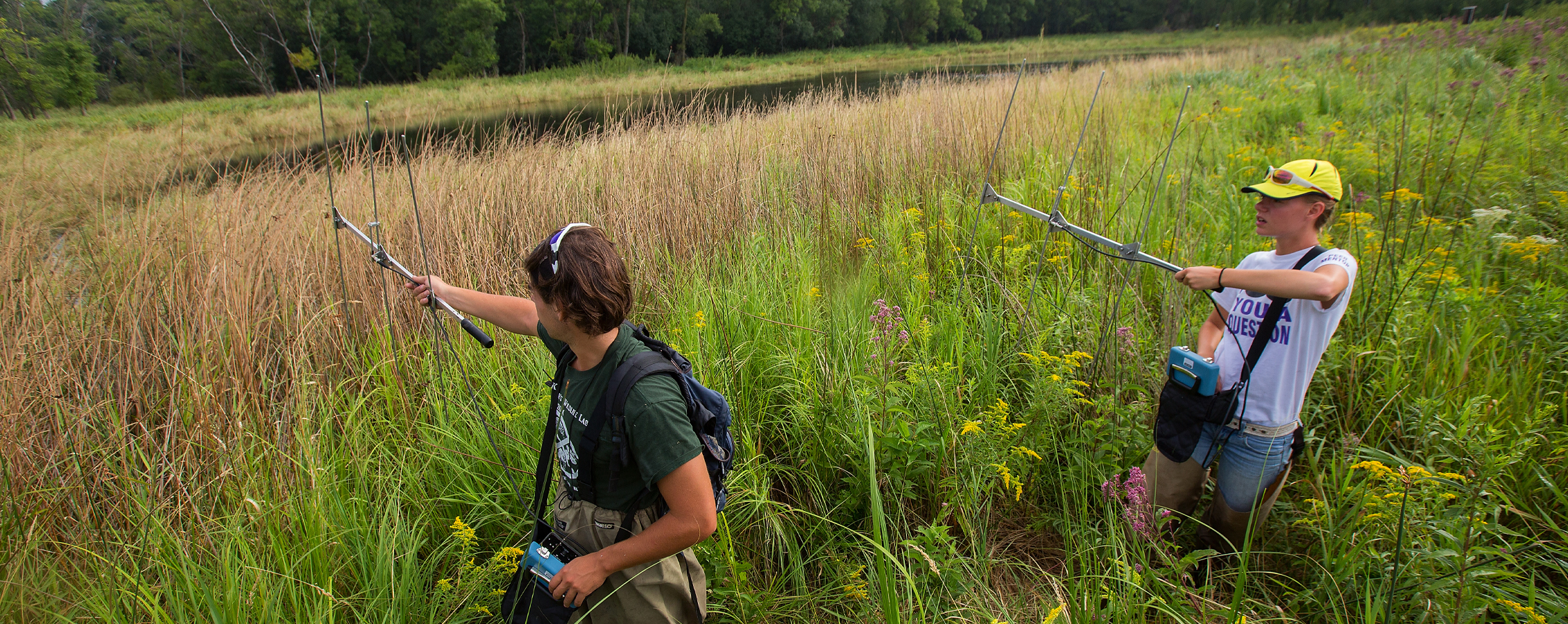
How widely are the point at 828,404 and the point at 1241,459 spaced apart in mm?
1349

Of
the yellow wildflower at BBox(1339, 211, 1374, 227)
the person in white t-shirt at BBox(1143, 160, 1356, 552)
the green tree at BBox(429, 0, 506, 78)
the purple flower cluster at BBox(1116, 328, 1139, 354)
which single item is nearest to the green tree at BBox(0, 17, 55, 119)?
the green tree at BBox(429, 0, 506, 78)

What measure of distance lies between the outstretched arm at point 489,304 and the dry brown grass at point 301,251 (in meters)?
0.89

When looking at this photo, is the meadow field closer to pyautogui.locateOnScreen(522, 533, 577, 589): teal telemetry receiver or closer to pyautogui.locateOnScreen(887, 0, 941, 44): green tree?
pyautogui.locateOnScreen(522, 533, 577, 589): teal telemetry receiver

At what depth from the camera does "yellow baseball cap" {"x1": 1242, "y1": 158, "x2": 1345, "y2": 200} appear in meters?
1.90

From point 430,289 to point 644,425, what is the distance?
1.04 m

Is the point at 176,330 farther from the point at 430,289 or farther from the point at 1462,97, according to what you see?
the point at 1462,97

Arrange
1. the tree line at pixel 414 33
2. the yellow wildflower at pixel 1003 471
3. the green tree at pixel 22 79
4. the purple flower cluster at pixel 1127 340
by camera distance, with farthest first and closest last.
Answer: the tree line at pixel 414 33
the green tree at pixel 22 79
the purple flower cluster at pixel 1127 340
the yellow wildflower at pixel 1003 471

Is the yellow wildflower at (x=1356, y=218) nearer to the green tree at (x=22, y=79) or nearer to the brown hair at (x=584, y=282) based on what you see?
the brown hair at (x=584, y=282)

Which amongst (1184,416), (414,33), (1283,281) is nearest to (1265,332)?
(1283,281)

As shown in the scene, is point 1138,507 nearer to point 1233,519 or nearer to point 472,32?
point 1233,519

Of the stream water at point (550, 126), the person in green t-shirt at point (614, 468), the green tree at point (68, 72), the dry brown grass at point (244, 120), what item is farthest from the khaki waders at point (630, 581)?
the green tree at point (68, 72)

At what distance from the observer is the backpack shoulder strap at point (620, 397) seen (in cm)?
128

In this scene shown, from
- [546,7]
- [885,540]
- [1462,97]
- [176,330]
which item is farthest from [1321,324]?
[546,7]

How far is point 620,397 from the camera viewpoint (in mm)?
1275
